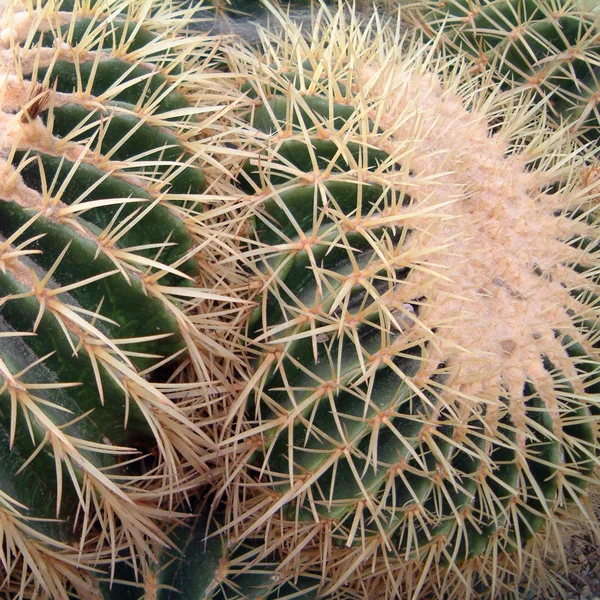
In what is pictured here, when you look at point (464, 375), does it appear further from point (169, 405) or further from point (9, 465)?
point (9, 465)


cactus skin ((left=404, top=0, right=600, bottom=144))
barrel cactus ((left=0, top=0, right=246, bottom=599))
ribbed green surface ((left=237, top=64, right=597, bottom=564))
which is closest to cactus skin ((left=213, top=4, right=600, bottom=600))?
ribbed green surface ((left=237, top=64, right=597, bottom=564))

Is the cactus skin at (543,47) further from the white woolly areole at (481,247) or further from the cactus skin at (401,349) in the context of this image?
the cactus skin at (401,349)

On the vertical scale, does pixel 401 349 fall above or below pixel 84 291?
above

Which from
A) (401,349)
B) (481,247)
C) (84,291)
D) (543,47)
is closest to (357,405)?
(401,349)

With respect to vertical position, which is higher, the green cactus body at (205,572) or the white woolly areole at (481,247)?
the white woolly areole at (481,247)

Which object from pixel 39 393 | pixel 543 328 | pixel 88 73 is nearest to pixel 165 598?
pixel 39 393

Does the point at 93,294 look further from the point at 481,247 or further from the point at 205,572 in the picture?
the point at 481,247

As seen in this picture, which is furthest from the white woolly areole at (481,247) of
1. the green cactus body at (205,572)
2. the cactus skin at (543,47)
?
the green cactus body at (205,572)
